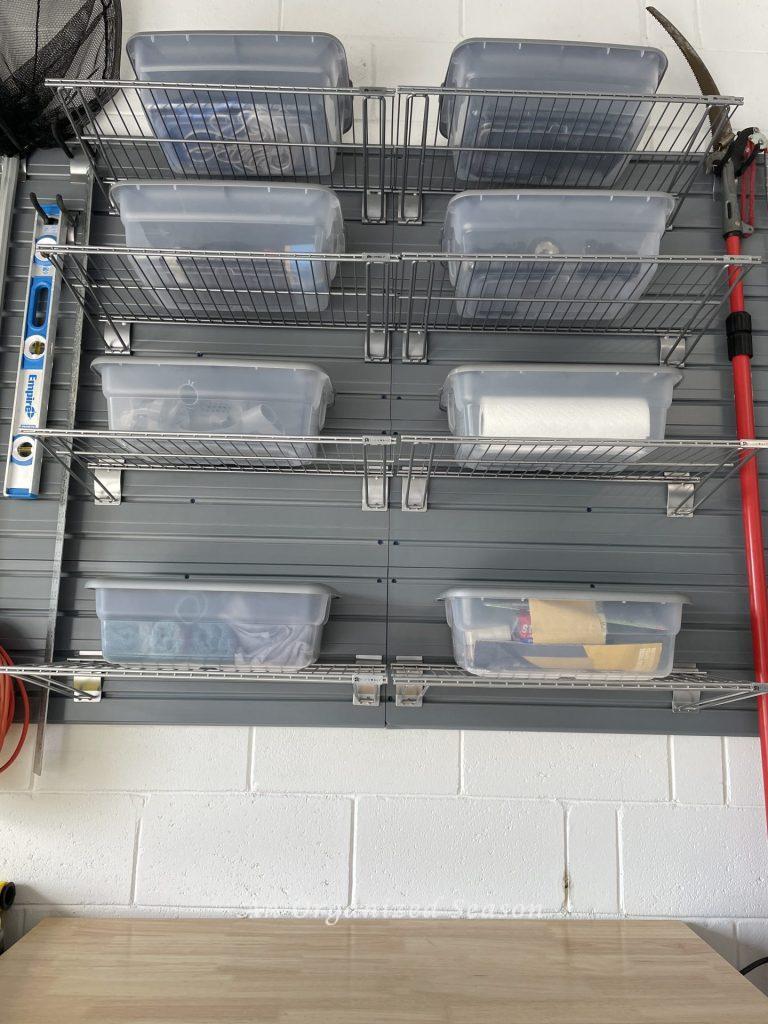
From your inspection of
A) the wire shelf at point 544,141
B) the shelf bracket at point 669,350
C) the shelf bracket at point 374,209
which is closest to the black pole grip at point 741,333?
the shelf bracket at point 669,350

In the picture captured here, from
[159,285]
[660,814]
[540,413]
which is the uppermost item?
[159,285]

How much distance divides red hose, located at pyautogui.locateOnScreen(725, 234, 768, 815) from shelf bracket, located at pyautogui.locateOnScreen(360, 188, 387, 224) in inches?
32.3

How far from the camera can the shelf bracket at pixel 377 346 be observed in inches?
69.9

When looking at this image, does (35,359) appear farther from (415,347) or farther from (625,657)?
(625,657)

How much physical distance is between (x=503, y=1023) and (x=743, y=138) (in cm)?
192

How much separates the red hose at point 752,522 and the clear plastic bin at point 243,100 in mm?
970

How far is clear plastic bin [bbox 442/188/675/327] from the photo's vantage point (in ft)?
4.90

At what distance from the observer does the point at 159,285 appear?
5.37 ft

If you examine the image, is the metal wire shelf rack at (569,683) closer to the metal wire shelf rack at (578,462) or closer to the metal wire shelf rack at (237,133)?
the metal wire shelf rack at (578,462)

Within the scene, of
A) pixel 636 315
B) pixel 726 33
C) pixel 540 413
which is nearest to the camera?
pixel 540 413

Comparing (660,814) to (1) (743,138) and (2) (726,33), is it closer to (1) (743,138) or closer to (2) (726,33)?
(1) (743,138)

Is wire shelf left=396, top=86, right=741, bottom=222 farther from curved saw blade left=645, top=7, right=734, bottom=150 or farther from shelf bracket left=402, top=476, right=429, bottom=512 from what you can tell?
shelf bracket left=402, top=476, right=429, bottom=512

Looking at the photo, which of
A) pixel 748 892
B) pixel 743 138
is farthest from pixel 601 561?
pixel 743 138

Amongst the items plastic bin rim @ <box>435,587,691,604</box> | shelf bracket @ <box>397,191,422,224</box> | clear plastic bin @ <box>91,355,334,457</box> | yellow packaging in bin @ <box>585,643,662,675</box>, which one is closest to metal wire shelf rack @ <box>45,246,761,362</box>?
shelf bracket @ <box>397,191,422,224</box>
